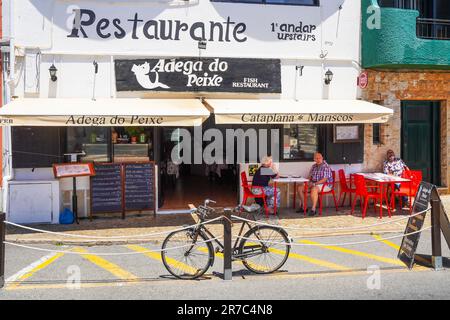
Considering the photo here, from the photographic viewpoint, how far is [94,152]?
37.6ft

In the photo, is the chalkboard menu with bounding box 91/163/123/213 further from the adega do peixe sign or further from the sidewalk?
the adega do peixe sign

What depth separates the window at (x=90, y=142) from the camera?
448 inches

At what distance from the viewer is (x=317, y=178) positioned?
11.8 meters

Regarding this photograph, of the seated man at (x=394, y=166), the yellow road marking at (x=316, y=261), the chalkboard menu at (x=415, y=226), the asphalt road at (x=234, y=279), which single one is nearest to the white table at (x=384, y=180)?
the seated man at (x=394, y=166)

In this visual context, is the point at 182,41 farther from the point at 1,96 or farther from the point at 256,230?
the point at 256,230

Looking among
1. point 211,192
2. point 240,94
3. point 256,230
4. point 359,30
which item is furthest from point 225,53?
point 256,230

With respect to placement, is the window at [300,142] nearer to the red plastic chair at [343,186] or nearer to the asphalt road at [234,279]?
the red plastic chair at [343,186]

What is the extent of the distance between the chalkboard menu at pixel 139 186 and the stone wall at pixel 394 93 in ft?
18.4

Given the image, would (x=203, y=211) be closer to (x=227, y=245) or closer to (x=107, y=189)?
(x=227, y=245)

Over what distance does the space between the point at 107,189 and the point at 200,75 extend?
133 inches

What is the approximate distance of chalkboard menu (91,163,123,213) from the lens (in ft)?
36.3

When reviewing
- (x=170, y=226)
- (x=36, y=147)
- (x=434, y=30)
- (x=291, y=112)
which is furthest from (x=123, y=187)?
(x=434, y=30)

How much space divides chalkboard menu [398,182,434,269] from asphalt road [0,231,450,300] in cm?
15

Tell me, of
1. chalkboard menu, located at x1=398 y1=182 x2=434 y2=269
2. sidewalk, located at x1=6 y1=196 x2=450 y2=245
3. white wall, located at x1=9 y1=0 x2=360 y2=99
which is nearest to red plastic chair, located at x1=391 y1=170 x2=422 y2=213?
sidewalk, located at x1=6 y1=196 x2=450 y2=245
